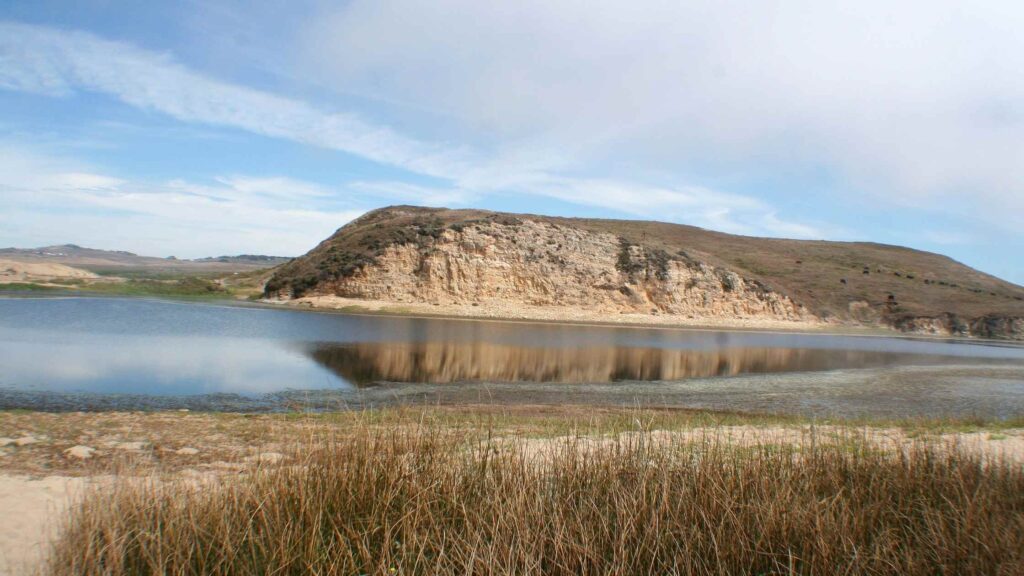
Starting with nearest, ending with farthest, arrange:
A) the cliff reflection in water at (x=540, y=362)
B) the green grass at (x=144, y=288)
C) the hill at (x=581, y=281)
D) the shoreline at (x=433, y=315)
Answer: the cliff reflection in water at (x=540, y=362) → the shoreline at (x=433, y=315) → the hill at (x=581, y=281) → the green grass at (x=144, y=288)

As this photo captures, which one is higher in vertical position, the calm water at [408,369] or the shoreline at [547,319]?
the shoreline at [547,319]

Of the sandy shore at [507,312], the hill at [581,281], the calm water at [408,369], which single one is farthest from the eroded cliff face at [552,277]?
the calm water at [408,369]

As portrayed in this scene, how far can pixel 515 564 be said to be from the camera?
3879mm

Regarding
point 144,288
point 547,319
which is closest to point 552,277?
point 547,319

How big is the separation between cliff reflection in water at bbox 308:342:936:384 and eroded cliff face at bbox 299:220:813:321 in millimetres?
24498

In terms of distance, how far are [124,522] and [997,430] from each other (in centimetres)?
1456

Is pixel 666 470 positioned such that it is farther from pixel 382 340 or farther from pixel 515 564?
pixel 382 340

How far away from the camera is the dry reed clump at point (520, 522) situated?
4023mm

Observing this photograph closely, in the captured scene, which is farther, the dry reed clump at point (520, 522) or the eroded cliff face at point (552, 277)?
the eroded cliff face at point (552, 277)

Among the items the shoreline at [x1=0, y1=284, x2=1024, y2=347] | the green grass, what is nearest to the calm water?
the shoreline at [x1=0, y1=284, x2=1024, y2=347]

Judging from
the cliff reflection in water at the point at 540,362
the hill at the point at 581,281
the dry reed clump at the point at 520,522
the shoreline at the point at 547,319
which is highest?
the hill at the point at 581,281

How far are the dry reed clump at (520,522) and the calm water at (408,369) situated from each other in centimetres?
476

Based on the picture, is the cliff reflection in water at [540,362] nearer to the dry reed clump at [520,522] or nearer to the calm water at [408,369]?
the calm water at [408,369]

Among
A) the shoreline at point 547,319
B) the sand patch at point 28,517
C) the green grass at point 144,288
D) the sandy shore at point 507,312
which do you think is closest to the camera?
the sand patch at point 28,517
